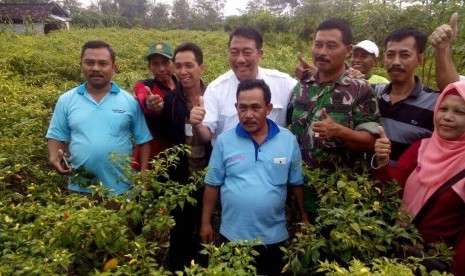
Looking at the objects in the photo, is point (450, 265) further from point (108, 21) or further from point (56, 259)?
point (108, 21)

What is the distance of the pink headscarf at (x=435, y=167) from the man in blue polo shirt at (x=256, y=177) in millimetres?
680

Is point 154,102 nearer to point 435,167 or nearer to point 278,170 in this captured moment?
point 278,170

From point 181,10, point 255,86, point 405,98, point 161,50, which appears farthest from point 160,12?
point 405,98

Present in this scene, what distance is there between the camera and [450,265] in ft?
6.69

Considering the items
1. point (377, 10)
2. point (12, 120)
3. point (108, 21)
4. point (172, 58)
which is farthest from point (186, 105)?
point (108, 21)

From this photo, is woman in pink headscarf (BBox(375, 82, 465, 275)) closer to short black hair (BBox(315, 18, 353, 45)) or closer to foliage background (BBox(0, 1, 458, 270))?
foliage background (BBox(0, 1, 458, 270))

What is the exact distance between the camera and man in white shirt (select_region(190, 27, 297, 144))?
10.3 ft

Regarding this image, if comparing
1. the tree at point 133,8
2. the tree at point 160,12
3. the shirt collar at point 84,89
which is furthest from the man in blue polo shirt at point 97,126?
the tree at point 133,8

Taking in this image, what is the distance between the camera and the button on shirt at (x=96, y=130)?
2943 mm

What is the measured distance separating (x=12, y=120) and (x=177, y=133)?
1989 mm

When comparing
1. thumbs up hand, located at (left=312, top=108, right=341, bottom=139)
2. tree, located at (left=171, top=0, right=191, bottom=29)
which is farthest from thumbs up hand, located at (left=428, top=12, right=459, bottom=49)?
tree, located at (left=171, top=0, right=191, bottom=29)

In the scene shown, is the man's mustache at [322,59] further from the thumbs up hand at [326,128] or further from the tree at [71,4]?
the tree at [71,4]

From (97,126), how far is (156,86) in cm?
76

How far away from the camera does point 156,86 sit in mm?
3570
